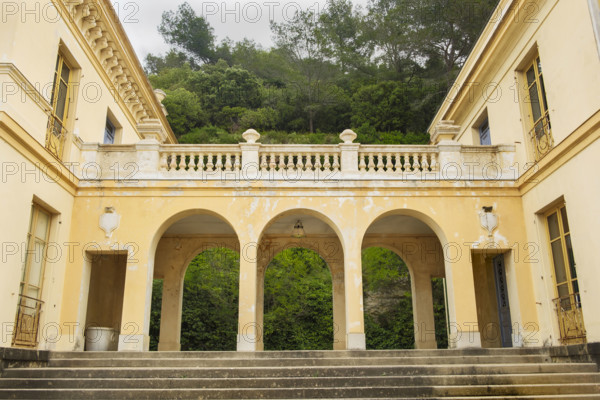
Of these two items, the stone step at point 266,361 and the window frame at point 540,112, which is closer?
the stone step at point 266,361

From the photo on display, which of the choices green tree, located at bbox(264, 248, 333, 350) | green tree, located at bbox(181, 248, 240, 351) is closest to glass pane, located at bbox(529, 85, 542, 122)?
green tree, located at bbox(264, 248, 333, 350)

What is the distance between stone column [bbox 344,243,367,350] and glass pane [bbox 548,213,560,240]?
3.56 meters

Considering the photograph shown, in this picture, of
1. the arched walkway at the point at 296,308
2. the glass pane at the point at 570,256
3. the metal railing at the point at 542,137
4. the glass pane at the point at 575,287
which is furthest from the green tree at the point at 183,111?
the glass pane at the point at 575,287

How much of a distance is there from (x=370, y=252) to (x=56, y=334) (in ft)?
54.1

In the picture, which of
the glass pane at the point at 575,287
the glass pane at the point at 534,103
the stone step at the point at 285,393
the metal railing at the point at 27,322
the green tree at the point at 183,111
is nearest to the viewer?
the stone step at the point at 285,393

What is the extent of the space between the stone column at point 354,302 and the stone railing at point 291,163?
5.15ft

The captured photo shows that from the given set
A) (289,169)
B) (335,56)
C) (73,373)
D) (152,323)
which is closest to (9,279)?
(73,373)

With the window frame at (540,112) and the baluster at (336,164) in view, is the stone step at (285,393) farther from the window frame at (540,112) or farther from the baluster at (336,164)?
the baluster at (336,164)

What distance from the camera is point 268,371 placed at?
7086mm

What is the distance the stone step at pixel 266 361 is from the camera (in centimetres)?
753

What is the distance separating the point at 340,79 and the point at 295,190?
23773mm

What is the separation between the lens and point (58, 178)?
359 inches

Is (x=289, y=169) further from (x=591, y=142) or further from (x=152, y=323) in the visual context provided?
(x=152, y=323)

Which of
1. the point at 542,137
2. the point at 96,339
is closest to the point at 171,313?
the point at 96,339
